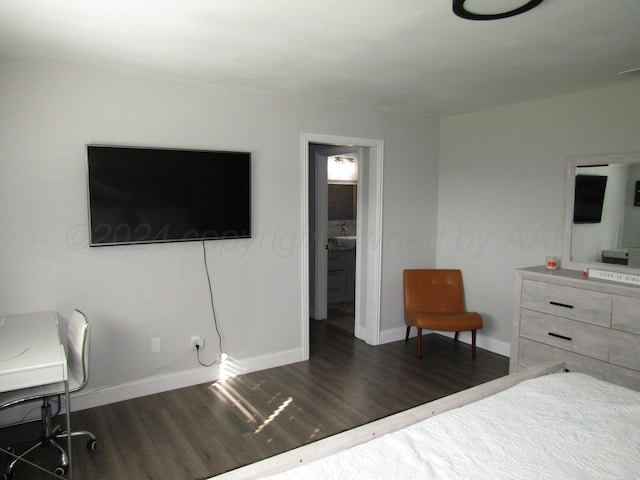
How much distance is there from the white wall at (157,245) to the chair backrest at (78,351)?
1.30 feet

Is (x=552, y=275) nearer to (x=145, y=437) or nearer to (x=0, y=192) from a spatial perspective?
(x=145, y=437)

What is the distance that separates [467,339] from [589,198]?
1.88 meters

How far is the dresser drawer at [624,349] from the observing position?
9.61 ft

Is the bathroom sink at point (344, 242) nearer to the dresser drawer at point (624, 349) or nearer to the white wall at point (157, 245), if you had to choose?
the white wall at point (157, 245)

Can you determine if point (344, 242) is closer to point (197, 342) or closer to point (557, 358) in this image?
point (197, 342)

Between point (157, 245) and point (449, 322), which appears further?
point (449, 322)

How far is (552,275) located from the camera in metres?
3.43

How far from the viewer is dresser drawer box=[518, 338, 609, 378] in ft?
10.3

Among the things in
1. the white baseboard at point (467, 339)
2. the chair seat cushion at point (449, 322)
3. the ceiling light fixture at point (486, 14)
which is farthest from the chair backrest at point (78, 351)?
the white baseboard at point (467, 339)

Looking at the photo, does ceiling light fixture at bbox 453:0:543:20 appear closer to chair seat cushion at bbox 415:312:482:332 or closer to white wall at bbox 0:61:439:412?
white wall at bbox 0:61:439:412

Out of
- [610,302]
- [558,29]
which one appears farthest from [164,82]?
[610,302]

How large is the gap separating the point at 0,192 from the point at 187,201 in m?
1.17

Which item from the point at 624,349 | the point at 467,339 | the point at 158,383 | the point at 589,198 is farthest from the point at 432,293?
the point at 158,383

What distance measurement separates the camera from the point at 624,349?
2.99 m
